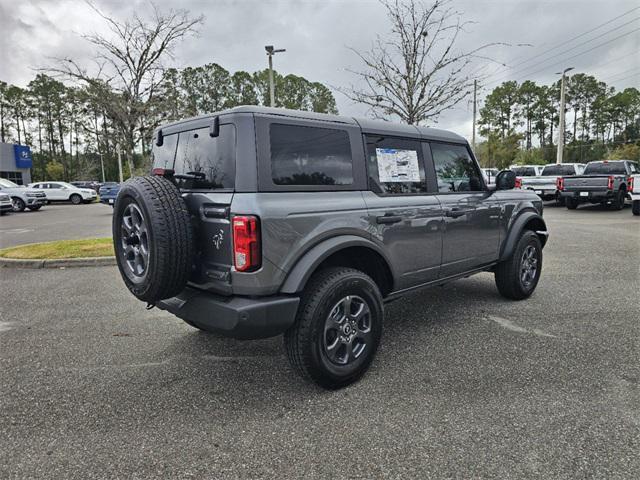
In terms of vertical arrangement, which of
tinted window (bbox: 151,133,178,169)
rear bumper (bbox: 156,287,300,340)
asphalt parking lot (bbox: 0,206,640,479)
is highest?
tinted window (bbox: 151,133,178,169)

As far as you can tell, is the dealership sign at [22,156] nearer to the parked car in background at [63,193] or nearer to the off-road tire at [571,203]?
the parked car in background at [63,193]

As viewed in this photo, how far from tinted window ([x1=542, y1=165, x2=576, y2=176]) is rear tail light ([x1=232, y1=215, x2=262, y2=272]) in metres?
20.7

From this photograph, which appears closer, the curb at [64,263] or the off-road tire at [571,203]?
the curb at [64,263]

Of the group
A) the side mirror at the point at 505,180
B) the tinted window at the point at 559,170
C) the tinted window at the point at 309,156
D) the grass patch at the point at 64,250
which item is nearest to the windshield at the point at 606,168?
the tinted window at the point at 559,170

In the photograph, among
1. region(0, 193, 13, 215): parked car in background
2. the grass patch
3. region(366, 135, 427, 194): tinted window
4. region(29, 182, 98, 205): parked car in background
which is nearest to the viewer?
region(366, 135, 427, 194): tinted window

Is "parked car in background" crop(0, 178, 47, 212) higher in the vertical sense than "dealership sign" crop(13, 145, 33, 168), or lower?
lower

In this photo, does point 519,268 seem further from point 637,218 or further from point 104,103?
point 637,218

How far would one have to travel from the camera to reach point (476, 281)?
19.8ft

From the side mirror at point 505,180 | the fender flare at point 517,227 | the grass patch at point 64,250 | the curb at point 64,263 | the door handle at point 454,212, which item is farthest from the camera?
the grass patch at point 64,250

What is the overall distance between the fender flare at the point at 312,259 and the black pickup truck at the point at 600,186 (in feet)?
51.2

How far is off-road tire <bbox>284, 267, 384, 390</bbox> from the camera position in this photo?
2.75 meters

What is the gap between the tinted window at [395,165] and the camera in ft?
11.1

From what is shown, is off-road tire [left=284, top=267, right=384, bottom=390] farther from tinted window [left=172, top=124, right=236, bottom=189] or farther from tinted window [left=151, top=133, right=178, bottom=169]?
tinted window [left=151, top=133, right=178, bottom=169]

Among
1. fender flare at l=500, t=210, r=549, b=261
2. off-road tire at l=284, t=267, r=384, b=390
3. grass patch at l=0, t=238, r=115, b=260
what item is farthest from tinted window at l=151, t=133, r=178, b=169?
grass patch at l=0, t=238, r=115, b=260
